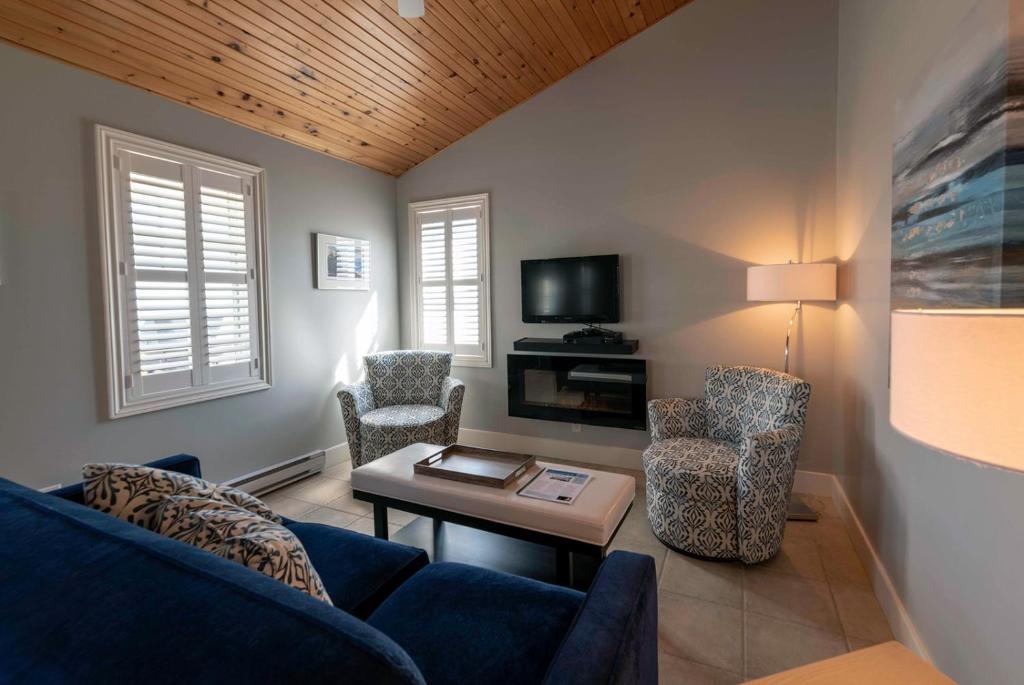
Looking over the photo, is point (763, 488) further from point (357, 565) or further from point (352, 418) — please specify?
point (352, 418)

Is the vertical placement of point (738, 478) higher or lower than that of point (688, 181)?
lower

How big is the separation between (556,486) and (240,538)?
1.38 metres

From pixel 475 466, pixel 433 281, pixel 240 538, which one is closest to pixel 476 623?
pixel 240 538

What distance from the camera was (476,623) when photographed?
50.6 inches

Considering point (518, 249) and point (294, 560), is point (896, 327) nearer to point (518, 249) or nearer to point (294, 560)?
point (294, 560)

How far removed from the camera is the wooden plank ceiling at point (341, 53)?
2.34 metres

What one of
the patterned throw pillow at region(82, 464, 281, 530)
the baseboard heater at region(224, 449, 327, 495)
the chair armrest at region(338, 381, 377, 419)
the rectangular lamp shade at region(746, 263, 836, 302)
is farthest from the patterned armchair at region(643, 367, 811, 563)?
the baseboard heater at region(224, 449, 327, 495)

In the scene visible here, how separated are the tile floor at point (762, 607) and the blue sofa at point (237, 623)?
2.13 ft

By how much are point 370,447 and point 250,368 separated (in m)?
1.01

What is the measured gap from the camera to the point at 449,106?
384cm

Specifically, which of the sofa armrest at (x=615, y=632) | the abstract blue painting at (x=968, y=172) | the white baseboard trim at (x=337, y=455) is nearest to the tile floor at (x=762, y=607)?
the sofa armrest at (x=615, y=632)

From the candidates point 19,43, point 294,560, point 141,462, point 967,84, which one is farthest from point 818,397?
point 19,43

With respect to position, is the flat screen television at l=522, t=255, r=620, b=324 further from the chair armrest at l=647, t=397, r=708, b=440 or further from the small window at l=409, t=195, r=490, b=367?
the chair armrest at l=647, t=397, r=708, b=440

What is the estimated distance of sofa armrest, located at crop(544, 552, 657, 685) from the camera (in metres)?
0.94
